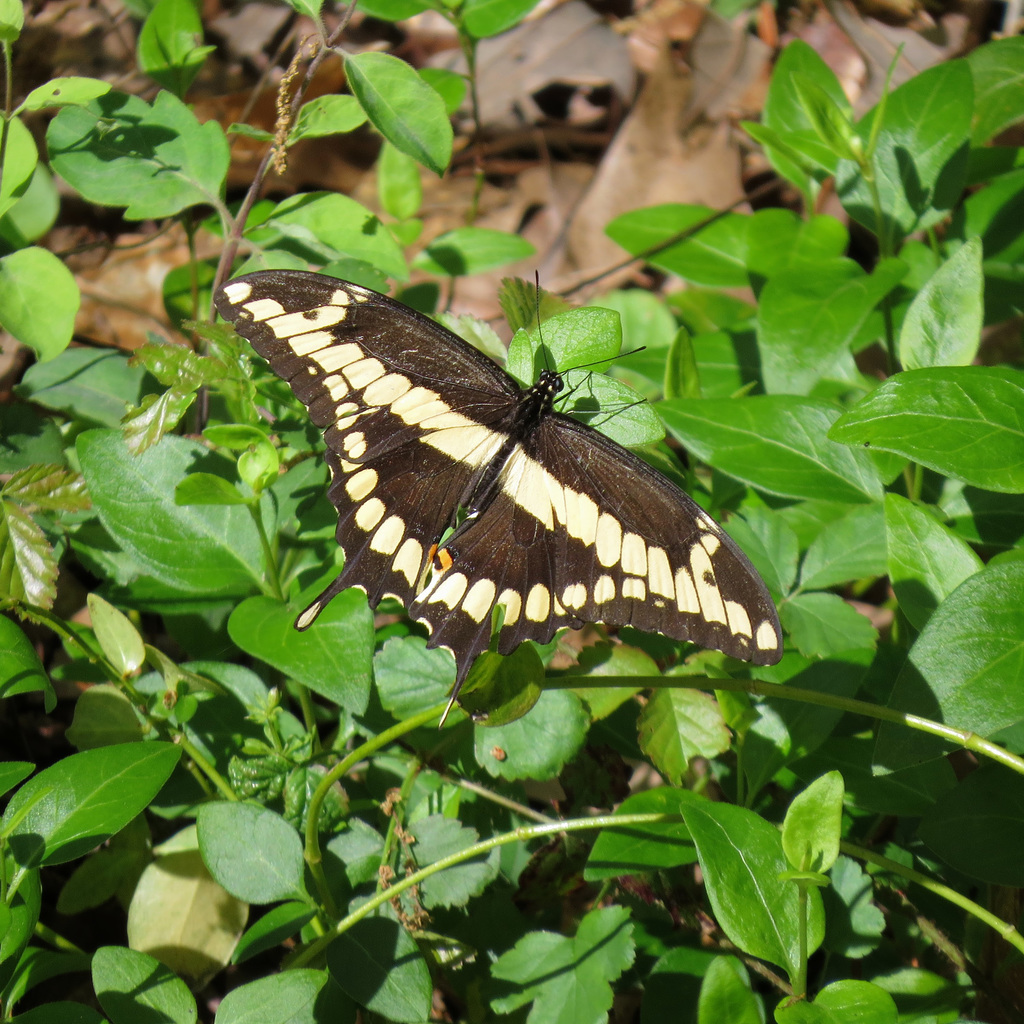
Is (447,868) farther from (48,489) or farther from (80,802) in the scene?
(48,489)

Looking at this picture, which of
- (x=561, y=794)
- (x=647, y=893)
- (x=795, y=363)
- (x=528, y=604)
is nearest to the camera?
(x=528, y=604)

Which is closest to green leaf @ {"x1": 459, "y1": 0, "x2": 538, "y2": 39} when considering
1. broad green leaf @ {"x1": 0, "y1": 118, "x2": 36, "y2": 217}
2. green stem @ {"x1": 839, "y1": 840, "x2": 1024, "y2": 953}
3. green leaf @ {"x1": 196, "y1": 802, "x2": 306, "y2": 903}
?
broad green leaf @ {"x1": 0, "y1": 118, "x2": 36, "y2": 217}

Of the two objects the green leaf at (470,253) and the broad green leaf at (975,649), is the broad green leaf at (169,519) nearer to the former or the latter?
the green leaf at (470,253)

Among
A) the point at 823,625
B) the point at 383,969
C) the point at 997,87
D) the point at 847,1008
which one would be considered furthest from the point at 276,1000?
the point at 997,87

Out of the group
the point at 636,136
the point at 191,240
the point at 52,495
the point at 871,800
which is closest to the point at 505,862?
the point at 871,800

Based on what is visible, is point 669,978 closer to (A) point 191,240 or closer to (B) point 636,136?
(A) point 191,240

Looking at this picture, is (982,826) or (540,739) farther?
(540,739)
